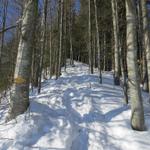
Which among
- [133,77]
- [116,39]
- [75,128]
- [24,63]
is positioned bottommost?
[75,128]

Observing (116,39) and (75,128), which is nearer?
(75,128)

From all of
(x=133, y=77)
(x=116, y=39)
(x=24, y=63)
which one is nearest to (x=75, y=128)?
(x=133, y=77)

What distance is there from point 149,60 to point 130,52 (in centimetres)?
207

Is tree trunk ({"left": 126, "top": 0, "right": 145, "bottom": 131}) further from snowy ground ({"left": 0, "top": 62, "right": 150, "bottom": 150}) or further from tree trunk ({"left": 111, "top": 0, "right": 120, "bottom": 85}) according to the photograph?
tree trunk ({"left": 111, "top": 0, "right": 120, "bottom": 85})

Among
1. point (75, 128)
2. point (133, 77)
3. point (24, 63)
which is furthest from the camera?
point (24, 63)

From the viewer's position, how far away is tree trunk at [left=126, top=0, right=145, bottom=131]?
7.81 m

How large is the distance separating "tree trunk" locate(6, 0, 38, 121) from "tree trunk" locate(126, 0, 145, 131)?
2.84m

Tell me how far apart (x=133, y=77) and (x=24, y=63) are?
3.13 meters

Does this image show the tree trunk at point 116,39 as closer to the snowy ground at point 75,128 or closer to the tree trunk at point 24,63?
the snowy ground at point 75,128

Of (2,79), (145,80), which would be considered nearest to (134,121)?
(2,79)

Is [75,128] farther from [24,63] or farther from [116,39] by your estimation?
[116,39]

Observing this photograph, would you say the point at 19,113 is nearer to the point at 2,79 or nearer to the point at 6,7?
the point at 2,79

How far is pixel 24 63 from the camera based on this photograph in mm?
8938

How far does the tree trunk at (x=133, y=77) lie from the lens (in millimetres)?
7809
